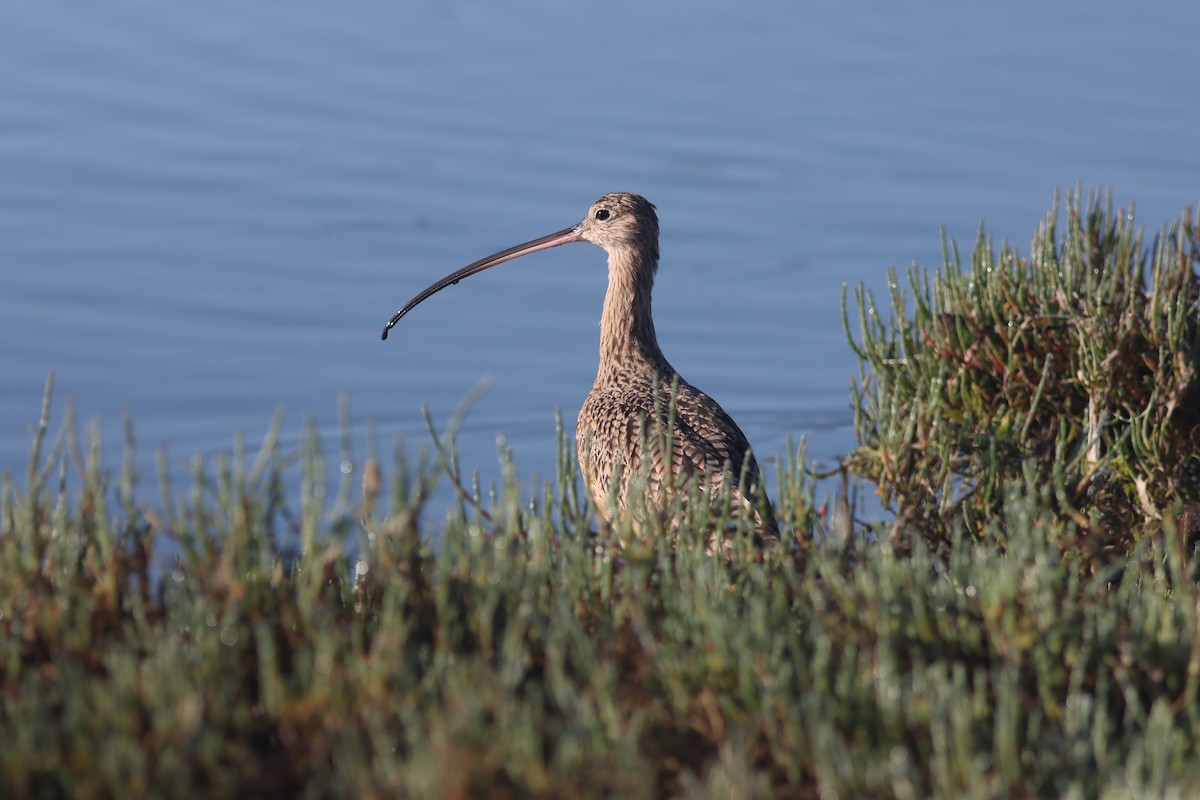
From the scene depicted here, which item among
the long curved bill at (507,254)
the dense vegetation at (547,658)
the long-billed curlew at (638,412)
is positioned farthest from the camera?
the long curved bill at (507,254)

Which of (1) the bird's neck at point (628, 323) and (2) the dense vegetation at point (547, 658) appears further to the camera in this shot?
(1) the bird's neck at point (628, 323)

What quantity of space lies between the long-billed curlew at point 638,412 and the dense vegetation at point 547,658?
0.62 meters

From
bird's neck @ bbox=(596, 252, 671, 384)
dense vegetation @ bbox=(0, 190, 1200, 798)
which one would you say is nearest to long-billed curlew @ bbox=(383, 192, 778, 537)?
bird's neck @ bbox=(596, 252, 671, 384)

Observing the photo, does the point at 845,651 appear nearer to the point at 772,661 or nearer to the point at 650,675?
the point at 772,661

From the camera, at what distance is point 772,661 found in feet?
11.8

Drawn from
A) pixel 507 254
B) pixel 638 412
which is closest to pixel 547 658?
pixel 638 412

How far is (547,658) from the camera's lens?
3787 mm

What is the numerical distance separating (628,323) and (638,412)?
1.34m

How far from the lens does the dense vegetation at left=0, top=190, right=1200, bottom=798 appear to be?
321cm

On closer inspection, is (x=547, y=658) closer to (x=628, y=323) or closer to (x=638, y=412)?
(x=638, y=412)

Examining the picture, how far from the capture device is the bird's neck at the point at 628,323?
8.28 meters

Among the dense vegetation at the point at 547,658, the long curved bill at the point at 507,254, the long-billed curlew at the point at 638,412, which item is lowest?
the dense vegetation at the point at 547,658

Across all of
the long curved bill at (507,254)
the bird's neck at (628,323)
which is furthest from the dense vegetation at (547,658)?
the long curved bill at (507,254)

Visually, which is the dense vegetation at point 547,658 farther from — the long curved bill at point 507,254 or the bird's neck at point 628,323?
the long curved bill at point 507,254
